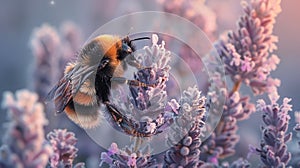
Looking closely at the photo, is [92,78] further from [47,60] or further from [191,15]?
[191,15]

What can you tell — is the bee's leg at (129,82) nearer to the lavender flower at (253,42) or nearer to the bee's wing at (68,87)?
the bee's wing at (68,87)

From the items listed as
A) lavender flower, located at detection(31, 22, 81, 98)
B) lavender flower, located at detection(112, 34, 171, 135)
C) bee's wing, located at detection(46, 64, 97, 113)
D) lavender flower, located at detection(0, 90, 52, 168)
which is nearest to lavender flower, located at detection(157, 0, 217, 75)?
lavender flower, located at detection(31, 22, 81, 98)

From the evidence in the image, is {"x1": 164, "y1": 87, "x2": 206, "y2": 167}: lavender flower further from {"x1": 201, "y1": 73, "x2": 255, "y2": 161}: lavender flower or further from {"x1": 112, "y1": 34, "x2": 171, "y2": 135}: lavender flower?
{"x1": 201, "y1": 73, "x2": 255, "y2": 161}: lavender flower

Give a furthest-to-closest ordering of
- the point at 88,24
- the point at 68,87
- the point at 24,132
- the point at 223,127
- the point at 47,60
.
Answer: the point at 88,24
the point at 47,60
the point at 223,127
the point at 68,87
the point at 24,132

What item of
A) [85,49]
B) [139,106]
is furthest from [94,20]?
[139,106]

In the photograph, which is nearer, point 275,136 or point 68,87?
point 275,136

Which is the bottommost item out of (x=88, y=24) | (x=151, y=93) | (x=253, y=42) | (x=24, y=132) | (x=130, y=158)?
(x=24, y=132)

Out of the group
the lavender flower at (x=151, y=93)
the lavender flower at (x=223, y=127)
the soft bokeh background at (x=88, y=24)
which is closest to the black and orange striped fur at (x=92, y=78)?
the lavender flower at (x=151, y=93)

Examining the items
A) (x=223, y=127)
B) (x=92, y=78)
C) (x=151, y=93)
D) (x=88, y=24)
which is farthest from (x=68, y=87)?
(x=88, y=24)
